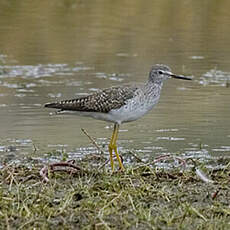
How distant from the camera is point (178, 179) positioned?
628 centimetres

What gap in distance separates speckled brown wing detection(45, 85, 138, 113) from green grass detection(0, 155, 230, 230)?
93 cm

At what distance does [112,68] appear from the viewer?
13.1 metres

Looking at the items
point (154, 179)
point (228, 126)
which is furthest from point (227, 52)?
point (154, 179)

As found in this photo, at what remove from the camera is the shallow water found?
8539 millimetres

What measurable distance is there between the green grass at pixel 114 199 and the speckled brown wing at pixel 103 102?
36.7 inches

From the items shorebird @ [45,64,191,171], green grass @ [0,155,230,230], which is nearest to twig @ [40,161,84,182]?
green grass @ [0,155,230,230]

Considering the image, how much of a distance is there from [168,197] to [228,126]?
12.1 ft

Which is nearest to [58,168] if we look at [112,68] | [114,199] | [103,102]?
[103,102]

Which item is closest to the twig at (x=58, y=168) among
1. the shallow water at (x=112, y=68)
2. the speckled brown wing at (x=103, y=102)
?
the speckled brown wing at (x=103, y=102)

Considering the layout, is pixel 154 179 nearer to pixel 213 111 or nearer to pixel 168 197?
pixel 168 197

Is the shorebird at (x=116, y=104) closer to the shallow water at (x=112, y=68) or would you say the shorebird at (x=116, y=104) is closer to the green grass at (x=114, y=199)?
the shallow water at (x=112, y=68)

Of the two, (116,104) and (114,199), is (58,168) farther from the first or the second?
(114,199)

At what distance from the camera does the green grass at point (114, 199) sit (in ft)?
16.5

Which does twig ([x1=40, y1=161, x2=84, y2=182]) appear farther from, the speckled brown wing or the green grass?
the speckled brown wing
